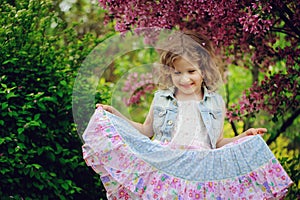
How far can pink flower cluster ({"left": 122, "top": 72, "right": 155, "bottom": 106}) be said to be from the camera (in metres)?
4.07

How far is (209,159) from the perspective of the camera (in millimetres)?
3043

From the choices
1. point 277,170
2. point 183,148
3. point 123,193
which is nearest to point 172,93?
point 183,148

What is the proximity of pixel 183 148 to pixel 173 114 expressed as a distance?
0.88 feet

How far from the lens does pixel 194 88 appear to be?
3359 mm

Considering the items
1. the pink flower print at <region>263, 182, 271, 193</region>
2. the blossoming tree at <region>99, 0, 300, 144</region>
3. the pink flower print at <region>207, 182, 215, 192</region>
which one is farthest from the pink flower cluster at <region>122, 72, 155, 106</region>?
the pink flower print at <region>263, 182, 271, 193</region>

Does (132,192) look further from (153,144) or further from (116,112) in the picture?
(116,112)

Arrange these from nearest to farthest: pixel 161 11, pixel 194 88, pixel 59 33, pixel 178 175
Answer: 1. pixel 178 175
2. pixel 194 88
3. pixel 161 11
4. pixel 59 33

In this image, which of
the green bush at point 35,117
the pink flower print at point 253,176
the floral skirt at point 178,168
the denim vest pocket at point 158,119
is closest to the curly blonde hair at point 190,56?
the denim vest pocket at point 158,119

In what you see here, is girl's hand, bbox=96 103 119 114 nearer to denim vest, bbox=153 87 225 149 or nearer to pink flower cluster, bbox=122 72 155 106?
denim vest, bbox=153 87 225 149

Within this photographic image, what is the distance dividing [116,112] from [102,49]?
48cm

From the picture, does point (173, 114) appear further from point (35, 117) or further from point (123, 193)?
point (35, 117)

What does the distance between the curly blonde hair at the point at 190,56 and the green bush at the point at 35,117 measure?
2.78 ft

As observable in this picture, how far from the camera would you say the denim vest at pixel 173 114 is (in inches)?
→ 131

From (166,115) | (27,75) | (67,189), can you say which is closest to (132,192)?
(166,115)
